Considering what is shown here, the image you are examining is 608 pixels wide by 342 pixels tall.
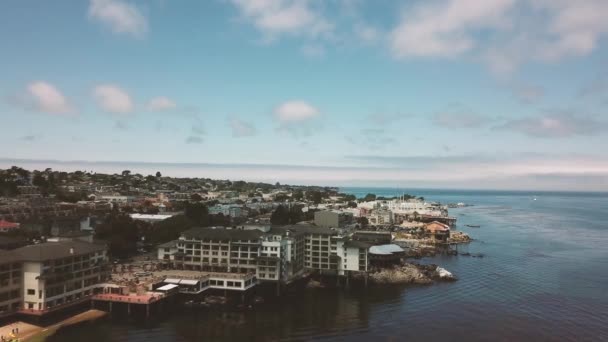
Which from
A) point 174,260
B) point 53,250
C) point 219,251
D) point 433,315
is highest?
point 53,250

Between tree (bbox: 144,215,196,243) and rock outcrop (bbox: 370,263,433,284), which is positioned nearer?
rock outcrop (bbox: 370,263,433,284)

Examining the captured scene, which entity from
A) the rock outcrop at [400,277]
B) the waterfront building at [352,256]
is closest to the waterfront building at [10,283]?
the waterfront building at [352,256]

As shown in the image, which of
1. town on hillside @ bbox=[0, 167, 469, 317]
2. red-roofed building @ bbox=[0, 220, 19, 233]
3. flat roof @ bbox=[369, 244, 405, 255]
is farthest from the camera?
red-roofed building @ bbox=[0, 220, 19, 233]

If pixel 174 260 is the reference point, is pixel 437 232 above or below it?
below

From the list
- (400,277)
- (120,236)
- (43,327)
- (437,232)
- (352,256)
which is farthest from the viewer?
(437,232)

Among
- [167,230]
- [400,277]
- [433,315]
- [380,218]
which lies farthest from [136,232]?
[380,218]

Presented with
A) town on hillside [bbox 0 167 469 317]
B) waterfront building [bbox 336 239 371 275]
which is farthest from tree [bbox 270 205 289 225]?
waterfront building [bbox 336 239 371 275]

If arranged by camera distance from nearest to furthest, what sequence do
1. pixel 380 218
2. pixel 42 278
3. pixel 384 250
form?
pixel 42 278 < pixel 384 250 < pixel 380 218

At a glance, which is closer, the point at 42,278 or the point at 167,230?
the point at 42,278

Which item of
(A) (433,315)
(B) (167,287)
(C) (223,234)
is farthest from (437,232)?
(B) (167,287)

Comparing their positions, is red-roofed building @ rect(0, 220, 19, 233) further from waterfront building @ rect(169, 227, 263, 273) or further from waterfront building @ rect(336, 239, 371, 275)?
waterfront building @ rect(336, 239, 371, 275)

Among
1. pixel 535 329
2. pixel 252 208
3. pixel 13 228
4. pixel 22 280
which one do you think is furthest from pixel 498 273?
pixel 252 208

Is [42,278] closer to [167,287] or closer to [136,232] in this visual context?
[167,287]

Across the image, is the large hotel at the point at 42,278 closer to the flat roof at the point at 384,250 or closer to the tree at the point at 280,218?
the flat roof at the point at 384,250
